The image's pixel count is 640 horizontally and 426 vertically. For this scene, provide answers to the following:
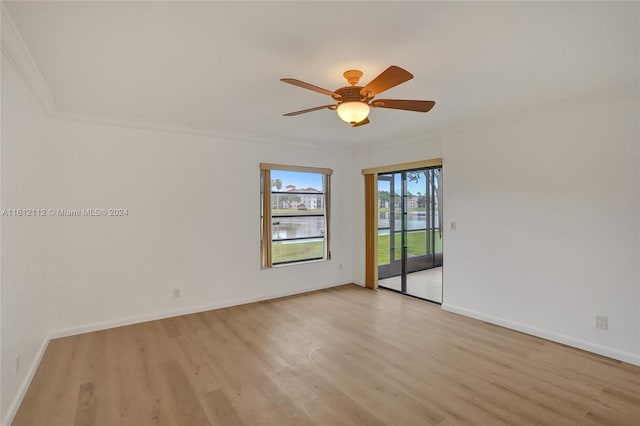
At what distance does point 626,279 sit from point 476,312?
152cm

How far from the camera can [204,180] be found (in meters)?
4.31

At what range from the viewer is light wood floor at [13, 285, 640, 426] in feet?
7.06

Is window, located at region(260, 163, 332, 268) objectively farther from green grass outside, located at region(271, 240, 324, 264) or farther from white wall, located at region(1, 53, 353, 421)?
white wall, located at region(1, 53, 353, 421)

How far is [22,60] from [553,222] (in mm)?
4820

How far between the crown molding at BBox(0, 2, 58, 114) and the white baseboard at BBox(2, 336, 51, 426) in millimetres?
2334

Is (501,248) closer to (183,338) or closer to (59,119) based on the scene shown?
(183,338)

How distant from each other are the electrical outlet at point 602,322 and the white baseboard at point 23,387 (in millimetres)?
4815

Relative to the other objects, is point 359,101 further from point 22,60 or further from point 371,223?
point 371,223

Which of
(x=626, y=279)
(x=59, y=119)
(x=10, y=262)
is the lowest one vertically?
(x=626, y=279)

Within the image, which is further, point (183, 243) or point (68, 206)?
A: point (183, 243)

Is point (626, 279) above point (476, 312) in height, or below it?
above

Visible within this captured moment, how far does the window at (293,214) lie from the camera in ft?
15.8

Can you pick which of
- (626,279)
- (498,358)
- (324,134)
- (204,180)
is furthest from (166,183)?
(626,279)

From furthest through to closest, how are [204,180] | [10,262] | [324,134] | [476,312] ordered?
[324,134] < [204,180] < [476,312] < [10,262]
